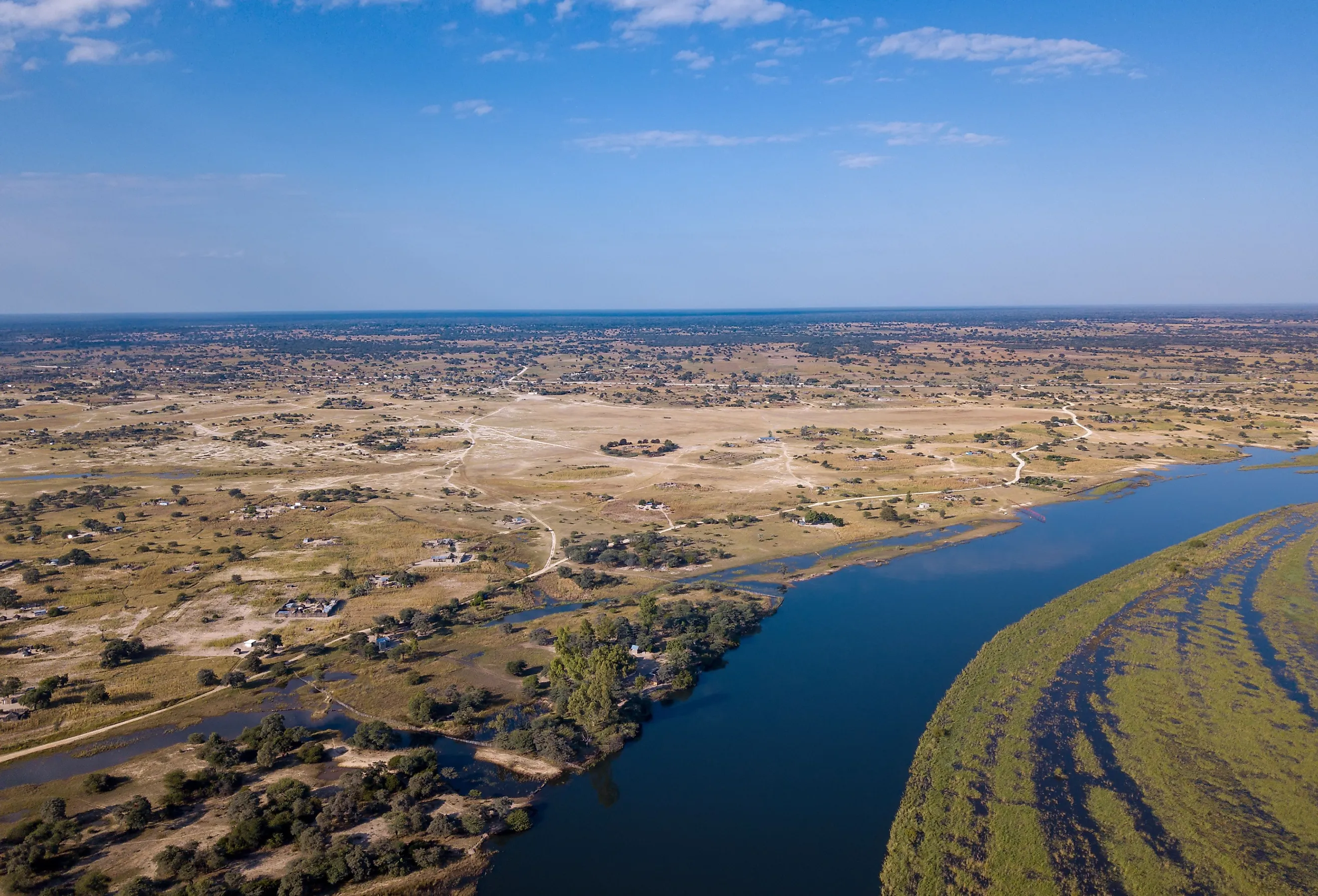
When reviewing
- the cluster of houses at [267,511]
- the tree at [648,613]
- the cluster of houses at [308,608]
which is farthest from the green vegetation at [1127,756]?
the cluster of houses at [267,511]

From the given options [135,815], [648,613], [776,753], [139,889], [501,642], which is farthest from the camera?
[648,613]

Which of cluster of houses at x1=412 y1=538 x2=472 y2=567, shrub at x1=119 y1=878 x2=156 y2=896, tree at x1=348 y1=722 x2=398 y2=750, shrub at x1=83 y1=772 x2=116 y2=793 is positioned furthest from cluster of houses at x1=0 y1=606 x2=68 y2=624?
shrub at x1=119 y1=878 x2=156 y2=896

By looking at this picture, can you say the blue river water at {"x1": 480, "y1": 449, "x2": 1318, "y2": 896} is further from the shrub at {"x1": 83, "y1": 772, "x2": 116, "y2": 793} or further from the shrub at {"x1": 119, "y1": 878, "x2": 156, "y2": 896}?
the shrub at {"x1": 83, "y1": 772, "x2": 116, "y2": 793}

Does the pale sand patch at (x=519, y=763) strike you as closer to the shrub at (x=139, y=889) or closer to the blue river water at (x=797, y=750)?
the blue river water at (x=797, y=750)

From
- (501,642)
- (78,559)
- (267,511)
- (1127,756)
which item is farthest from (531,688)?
(267,511)

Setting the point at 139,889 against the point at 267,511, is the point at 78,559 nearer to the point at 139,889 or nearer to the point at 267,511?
the point at 267,511

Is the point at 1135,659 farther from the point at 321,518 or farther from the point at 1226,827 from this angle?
the point at 321,518
